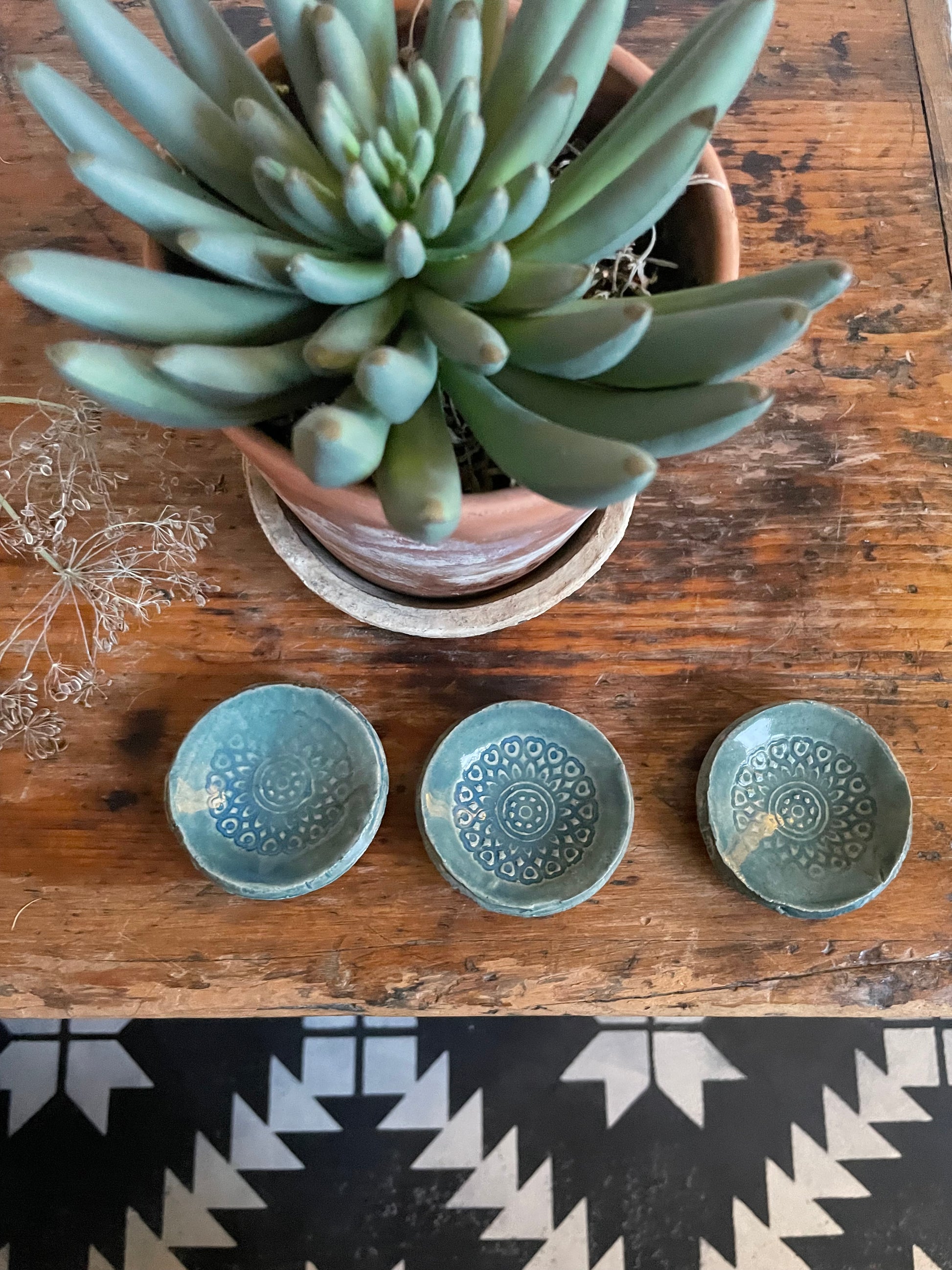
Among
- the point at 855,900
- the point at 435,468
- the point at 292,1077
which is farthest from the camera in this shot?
the point at 292,1077

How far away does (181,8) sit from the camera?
338mm

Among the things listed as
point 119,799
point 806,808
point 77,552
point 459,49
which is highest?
point 459,49

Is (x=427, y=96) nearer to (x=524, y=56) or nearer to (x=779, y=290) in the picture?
(x=524, y=56)

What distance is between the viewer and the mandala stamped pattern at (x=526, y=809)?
0.52m

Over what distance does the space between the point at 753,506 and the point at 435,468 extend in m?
0.33

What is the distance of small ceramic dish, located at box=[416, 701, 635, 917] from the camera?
0.51m

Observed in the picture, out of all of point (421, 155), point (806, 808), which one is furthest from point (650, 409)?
point (806, 808)

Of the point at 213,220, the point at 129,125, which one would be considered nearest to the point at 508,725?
the point at 213,220

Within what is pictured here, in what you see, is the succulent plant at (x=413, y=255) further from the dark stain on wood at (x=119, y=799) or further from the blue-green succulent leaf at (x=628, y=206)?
the dark stain on wood at (x=119, y=799)

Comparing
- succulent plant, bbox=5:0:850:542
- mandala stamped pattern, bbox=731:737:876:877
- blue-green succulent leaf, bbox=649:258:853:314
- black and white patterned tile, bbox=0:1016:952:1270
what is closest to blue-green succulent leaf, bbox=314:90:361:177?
succulent plant, bbox=5:0:850:542

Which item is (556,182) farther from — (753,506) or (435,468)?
(753,506)

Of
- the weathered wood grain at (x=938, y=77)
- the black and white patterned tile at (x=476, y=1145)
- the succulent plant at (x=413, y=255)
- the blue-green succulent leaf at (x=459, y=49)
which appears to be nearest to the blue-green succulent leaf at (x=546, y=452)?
the succulent plant at (x=413, y=255)

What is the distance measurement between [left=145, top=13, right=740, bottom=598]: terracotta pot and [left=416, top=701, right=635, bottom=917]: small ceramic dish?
100mm

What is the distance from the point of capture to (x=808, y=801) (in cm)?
54
